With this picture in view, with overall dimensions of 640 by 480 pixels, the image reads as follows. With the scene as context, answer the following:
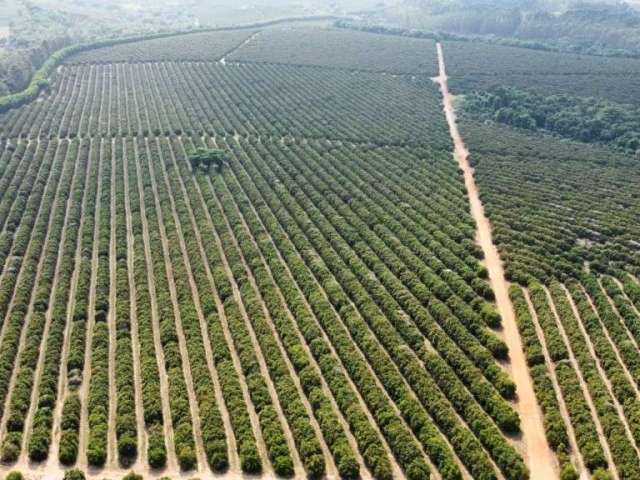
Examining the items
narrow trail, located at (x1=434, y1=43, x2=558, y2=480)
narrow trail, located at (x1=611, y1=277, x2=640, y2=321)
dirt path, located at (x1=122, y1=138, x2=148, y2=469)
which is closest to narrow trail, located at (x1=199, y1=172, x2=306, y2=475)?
dirt path, located at (x1=122, y1=138, x2=148, y2=469)

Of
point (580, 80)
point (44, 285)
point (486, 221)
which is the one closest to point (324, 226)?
point (486, 221)

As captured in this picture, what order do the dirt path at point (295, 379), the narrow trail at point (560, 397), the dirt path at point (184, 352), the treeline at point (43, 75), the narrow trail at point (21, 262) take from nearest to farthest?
the narrow trail at point (560, 397) → the dirt path at point (295, 379) → the dirt path at point (184, 352) → the narrow trail at point (21, 262) → the treeline at point (43, 75)

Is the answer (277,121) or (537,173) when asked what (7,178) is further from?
(537,173)

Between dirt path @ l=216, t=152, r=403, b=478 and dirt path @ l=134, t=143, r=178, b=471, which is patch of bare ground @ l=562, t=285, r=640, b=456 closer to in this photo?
dirt path @ l=216, t=152, r=403, b=478

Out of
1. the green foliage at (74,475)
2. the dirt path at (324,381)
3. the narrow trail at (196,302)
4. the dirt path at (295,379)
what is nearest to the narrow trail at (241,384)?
the narrow trail at (196,302)

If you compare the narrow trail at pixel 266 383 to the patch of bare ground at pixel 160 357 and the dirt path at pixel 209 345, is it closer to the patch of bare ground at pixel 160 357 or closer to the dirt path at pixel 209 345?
the dirt path at pixel 209 345
